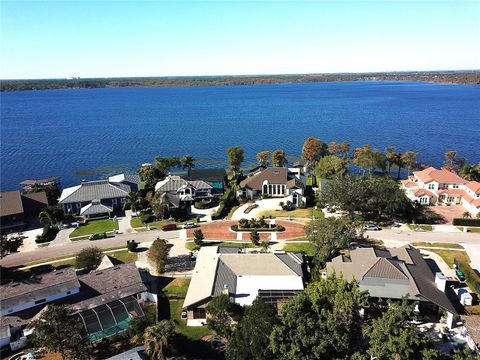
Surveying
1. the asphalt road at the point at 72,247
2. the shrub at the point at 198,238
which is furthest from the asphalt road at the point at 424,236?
the asphalt road at the point at 72,247

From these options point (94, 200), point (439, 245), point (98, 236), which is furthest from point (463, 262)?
point (94, 200)

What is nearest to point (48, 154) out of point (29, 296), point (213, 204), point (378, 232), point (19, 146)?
point (19, 146)

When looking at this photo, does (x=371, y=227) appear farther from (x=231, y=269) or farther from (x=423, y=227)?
(x=231, y=269)

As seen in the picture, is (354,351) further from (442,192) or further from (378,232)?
(442,192)

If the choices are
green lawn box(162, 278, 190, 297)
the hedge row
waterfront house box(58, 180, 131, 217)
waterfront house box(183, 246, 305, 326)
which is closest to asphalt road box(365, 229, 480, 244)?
the hedge row

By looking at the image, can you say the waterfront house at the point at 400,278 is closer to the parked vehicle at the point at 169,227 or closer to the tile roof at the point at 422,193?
the parked vehicle at the point at 169,227
